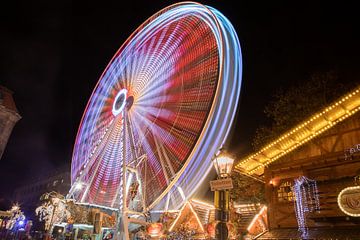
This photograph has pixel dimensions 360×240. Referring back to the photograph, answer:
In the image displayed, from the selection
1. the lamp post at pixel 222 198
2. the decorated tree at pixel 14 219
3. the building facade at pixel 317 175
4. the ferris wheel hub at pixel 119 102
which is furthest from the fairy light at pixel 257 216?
the decorated tree at pixel 14 219

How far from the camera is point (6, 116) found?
47.7 m

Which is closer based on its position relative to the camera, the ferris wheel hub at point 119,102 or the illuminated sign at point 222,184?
the illuminated sign at point 222,184

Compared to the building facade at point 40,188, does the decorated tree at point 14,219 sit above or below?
below

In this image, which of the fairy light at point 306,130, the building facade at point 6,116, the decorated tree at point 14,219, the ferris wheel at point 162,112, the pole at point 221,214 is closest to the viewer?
the pole at point 221,214

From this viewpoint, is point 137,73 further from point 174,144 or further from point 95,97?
point 174,144

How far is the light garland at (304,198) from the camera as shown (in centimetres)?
878

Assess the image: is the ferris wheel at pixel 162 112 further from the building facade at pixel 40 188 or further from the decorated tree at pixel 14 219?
the building facade at pixel 40 188

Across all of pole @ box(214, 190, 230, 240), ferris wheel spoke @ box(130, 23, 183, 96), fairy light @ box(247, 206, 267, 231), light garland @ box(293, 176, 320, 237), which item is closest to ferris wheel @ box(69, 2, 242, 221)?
ferris wheel spoke @ box(130, 23, 183, 96)

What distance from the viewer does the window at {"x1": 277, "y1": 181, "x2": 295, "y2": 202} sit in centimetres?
995

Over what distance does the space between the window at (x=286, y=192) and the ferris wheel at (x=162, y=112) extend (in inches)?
153

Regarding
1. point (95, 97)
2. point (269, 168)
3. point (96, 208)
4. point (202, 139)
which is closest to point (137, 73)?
point (95, 97)

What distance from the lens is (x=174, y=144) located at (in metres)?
15.8

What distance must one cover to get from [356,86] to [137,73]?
13954 millimetres

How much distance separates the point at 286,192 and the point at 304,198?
0.97 metres
